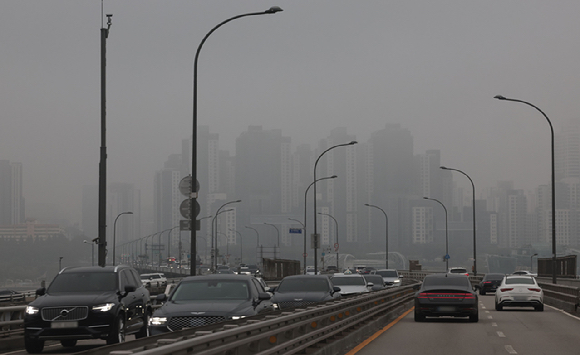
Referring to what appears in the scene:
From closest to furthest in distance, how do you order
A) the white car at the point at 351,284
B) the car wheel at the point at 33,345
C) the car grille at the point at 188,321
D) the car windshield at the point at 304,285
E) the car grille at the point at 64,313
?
the car grille at the point at 188,321
the car grille at the point at 64,313
the car wheel at the point at 33,345
the car windshield at the point at 304,285
the white car at the point at 351,284

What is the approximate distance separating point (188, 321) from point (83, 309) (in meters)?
2.79

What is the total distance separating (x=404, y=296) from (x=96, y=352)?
30384mm

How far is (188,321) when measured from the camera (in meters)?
14.6

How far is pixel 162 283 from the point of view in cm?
8369

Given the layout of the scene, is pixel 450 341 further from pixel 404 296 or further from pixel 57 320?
pixel 404 296

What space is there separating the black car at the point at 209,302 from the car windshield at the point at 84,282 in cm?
173

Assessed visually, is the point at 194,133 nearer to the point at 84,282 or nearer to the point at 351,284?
the point at 351,284

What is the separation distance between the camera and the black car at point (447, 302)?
26047 mm

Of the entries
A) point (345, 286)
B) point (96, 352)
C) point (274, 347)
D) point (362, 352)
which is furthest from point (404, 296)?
point (96, 352)

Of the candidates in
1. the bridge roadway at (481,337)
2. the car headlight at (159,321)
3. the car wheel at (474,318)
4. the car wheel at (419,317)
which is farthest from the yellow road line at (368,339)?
the car headlight at (159,321)

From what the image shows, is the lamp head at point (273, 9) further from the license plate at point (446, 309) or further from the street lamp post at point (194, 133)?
the license plate at point (446, 309)

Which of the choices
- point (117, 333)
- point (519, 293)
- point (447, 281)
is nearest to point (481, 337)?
point (447, 281)

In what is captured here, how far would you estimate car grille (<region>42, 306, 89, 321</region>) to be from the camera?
1619 centimetres

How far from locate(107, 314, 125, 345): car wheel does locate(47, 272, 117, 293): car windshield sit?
0.91 metres
